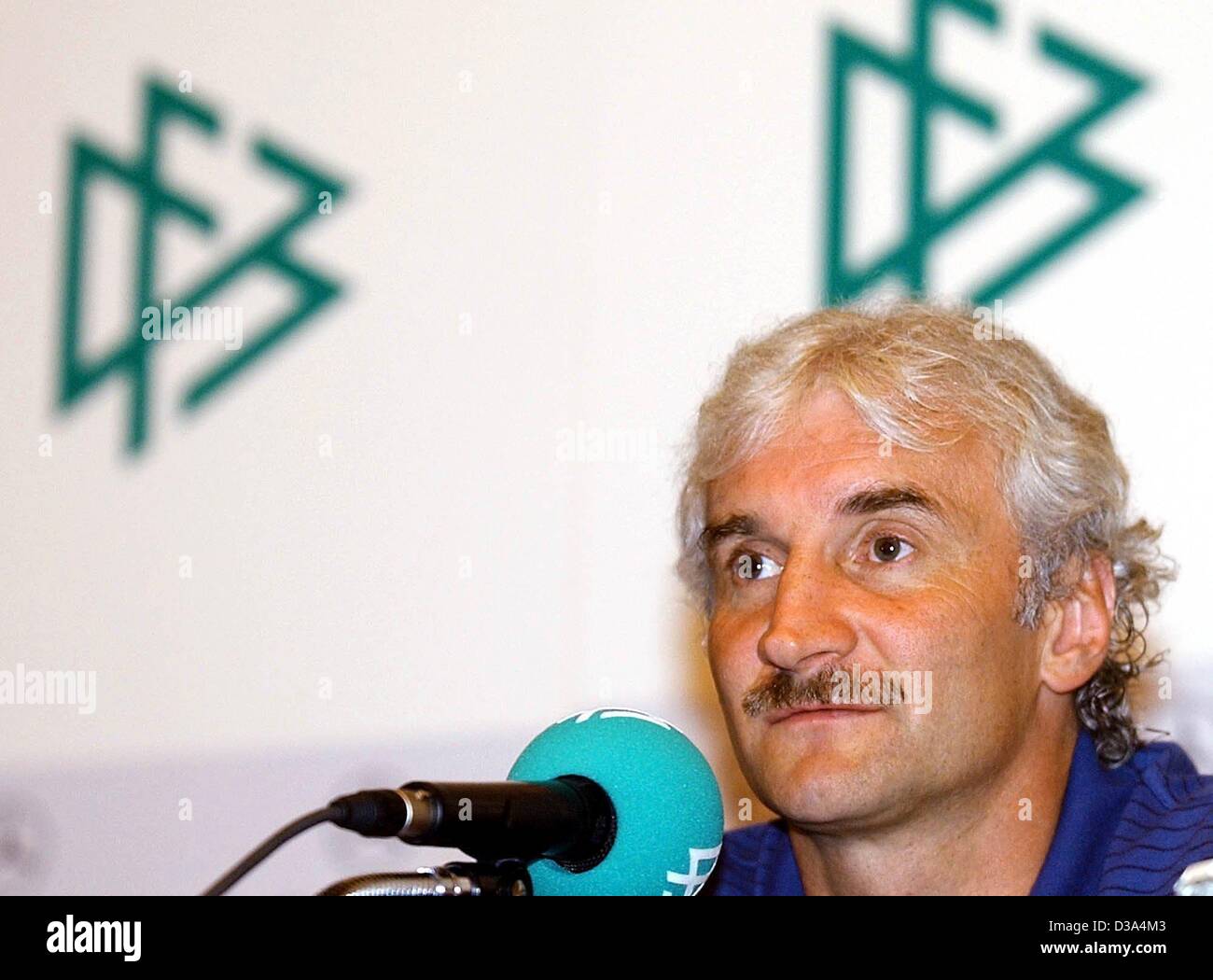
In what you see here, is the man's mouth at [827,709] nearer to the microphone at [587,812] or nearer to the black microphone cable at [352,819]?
the microphone at [587,812]

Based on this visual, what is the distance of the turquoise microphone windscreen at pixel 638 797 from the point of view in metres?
1.65

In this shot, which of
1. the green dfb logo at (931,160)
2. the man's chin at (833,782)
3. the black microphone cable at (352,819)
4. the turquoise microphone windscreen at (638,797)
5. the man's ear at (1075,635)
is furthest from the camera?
the green dfb logo at (931,160)

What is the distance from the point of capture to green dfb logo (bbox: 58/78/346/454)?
3.85 meters

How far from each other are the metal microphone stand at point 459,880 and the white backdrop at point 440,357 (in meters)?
1.98

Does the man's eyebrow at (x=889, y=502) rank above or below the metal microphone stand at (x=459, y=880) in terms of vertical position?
above

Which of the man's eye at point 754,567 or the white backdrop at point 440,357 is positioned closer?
the man's eye at point 754,567

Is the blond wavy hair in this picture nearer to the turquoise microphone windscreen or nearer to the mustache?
the mustache

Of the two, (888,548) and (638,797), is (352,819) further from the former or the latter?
(888,548)

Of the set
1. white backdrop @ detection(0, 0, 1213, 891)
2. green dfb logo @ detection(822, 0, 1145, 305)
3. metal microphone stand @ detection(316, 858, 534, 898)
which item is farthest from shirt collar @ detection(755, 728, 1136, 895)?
green dfb logo @ detection(822, 0, 1145, 305)

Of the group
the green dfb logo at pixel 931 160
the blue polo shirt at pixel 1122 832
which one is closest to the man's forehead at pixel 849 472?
the blue polo shirt at pixel 1122 832

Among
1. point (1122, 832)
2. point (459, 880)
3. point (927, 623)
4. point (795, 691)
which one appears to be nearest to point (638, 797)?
point (459, 880)

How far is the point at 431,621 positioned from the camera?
366cm
